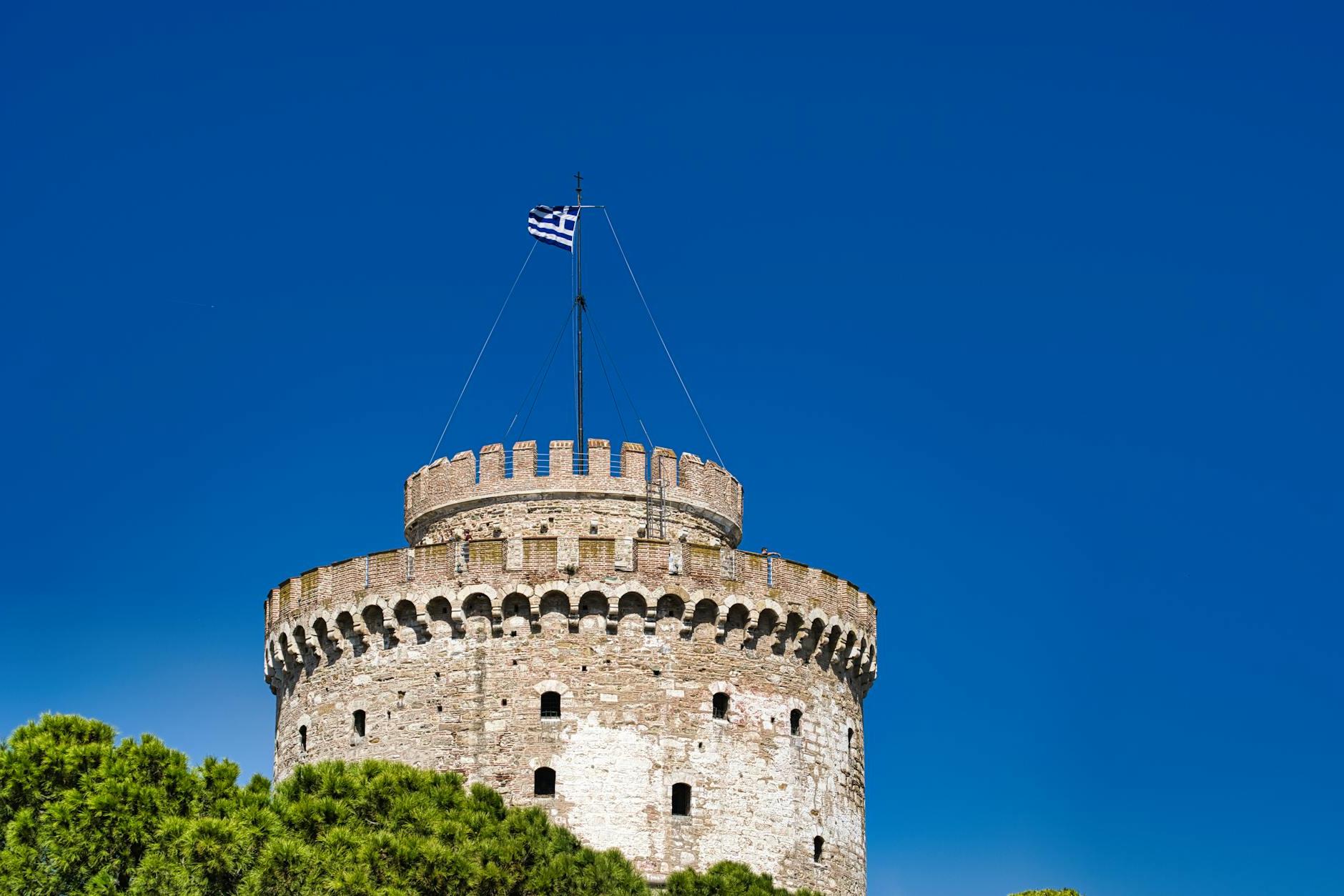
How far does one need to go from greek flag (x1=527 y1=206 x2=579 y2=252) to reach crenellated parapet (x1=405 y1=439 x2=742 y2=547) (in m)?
4.78

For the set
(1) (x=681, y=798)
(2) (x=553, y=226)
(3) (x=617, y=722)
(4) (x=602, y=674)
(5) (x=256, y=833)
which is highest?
(2) (x=553, y=226)

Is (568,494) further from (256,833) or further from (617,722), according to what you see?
(256,833)

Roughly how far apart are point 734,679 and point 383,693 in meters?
6.76

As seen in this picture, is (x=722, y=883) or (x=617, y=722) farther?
(x=617, y=722)

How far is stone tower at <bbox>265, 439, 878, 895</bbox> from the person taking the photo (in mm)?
43219

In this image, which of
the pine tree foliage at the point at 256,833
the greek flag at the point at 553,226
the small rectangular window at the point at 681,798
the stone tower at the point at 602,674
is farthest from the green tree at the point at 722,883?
the greek flag at the point at 553,226

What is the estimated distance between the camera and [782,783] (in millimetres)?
44562

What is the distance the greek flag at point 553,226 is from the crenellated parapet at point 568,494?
4.78 m

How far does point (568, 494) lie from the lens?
4672 cm

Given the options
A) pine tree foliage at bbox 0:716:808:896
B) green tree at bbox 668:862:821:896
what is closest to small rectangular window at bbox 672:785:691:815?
green tree at bbox 668:862:821:896

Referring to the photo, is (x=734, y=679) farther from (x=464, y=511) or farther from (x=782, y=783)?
(x=464, y=511)

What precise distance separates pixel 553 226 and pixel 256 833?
1732 cm

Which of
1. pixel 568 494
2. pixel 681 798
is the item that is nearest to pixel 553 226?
pixel 568 494

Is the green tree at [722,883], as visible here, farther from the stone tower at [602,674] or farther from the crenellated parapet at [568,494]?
the crenellated parapet at [568,494]
